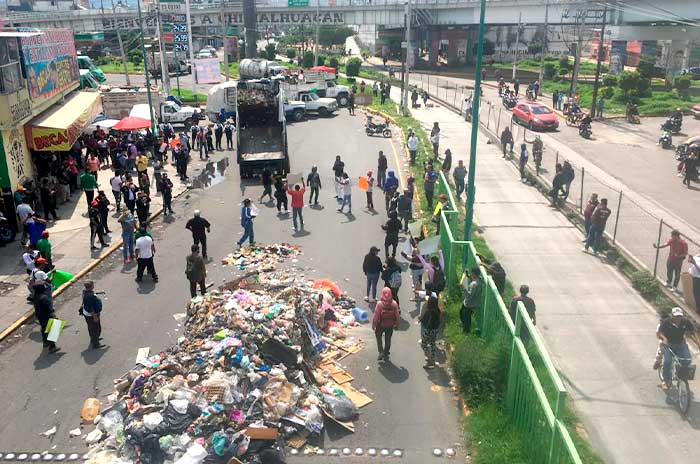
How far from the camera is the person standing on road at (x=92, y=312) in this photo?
11836mm

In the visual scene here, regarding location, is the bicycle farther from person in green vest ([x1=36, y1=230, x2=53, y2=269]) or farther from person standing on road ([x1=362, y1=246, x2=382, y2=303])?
person in green vest ([x1=36, y1=230, x2=53, y2=269])

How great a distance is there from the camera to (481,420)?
932cm

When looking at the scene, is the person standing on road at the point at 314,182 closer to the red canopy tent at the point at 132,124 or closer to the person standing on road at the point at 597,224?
the person standing on road at the point at 597,224

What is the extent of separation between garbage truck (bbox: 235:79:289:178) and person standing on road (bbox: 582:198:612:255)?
13.3m

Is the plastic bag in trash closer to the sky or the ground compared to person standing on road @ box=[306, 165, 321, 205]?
closer to the ground

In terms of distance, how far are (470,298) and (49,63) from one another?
20.2m

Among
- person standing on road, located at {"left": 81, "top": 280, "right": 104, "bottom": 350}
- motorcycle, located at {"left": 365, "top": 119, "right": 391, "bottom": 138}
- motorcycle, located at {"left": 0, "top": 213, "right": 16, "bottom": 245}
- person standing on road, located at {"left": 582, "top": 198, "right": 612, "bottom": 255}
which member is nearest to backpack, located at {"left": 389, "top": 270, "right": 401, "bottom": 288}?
person standing on road, located at {"left": 81, "top": 280, "right": 104, "bottom": 350}

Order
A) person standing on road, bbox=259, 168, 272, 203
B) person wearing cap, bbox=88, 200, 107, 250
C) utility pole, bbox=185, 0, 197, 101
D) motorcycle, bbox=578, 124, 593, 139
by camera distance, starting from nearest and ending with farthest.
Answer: person wearing cap, bbox=88, 200, 107, 250, person standing on road, bbox=259, 168, 272, 203, motorcycle, bbox=578, 124, 593, 139, utility pole, bbox=185, 0, 197, 101

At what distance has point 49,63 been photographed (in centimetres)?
2441

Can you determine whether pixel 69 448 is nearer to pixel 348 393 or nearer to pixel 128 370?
pixel 128 370

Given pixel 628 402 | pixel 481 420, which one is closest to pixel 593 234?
pixel 628 402

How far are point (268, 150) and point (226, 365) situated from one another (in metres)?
18.2

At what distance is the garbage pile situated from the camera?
28.6 ft

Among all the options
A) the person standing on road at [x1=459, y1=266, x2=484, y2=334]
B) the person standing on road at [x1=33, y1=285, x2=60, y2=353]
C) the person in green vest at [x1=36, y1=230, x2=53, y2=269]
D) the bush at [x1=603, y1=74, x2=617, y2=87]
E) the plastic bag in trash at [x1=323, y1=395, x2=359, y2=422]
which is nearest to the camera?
the plastic bag in trash at [x1=323, y1=395, x2=359, y2=422]
